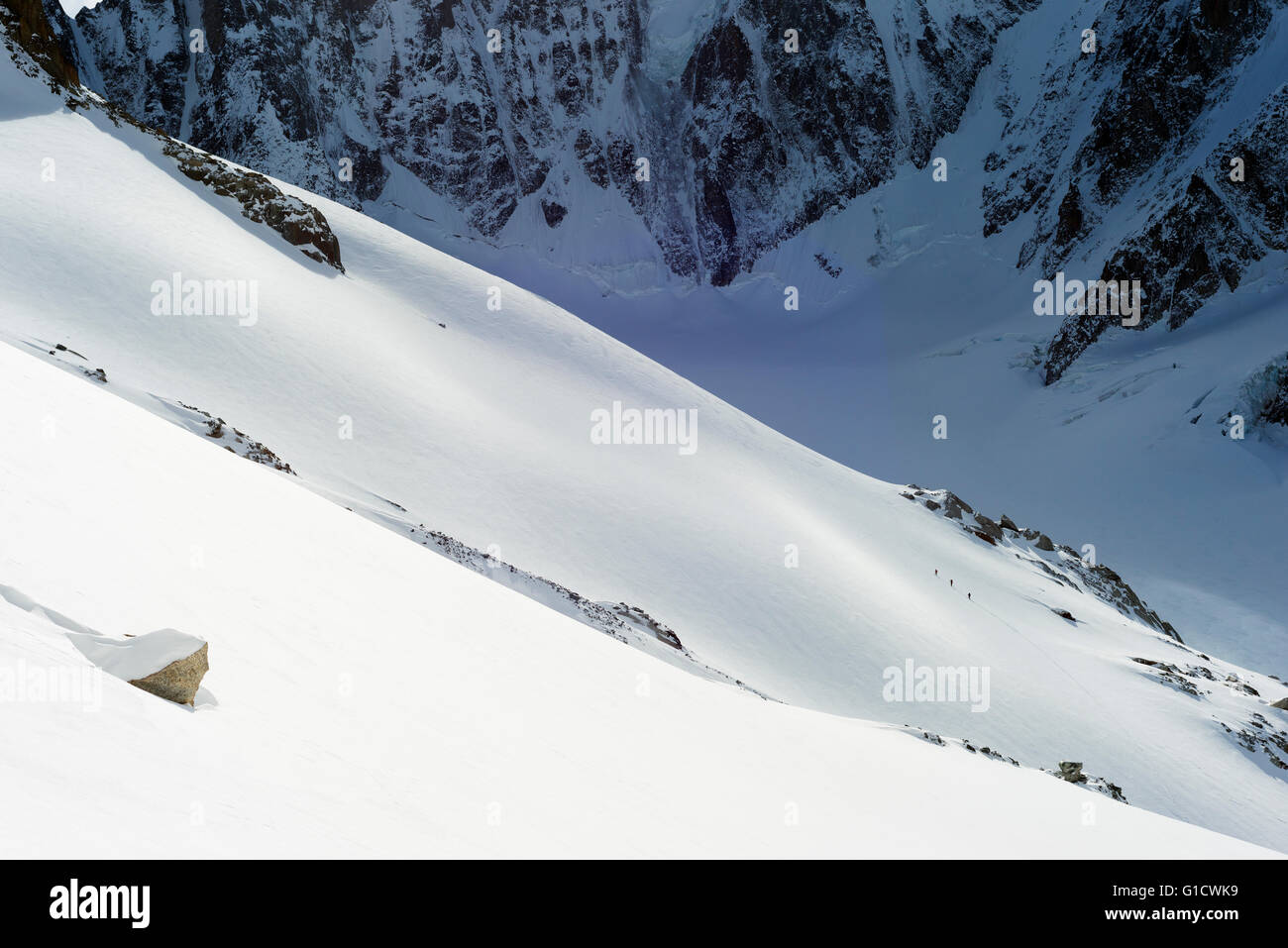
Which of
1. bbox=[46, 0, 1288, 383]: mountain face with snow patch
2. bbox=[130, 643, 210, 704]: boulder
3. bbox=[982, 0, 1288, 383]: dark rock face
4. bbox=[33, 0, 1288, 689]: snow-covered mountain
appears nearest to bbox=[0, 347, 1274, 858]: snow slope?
bbox=[130, 643, 210, 704]: boulder

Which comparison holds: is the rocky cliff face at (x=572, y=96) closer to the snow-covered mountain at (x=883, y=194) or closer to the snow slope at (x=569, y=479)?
the snow-covered mountain at (x=883, y=194)

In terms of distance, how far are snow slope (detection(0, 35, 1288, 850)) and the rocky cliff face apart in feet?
290

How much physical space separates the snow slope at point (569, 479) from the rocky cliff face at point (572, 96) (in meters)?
88.5

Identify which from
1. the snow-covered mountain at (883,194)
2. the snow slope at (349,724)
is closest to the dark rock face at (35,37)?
the snow slope at (349,724)

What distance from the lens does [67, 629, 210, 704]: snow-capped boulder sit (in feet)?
16.7

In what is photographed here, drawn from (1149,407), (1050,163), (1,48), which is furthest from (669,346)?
(1,48)

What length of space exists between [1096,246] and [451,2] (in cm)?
9458

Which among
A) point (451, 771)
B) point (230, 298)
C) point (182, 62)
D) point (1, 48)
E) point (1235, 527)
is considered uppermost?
point (182, 62)

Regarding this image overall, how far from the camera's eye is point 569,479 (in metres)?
27.8

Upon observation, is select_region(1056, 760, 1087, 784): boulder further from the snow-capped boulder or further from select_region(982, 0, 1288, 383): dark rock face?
select_region(982, 0, 1288, 383): dark rock face

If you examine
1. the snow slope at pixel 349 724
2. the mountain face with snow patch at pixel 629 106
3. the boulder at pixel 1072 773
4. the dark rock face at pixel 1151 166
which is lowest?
the boulder at pixel 1072 773

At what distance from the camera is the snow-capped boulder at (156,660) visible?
5.08 m

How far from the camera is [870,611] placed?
27719 millimetres

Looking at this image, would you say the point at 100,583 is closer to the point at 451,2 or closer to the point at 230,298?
the point at 230,298
